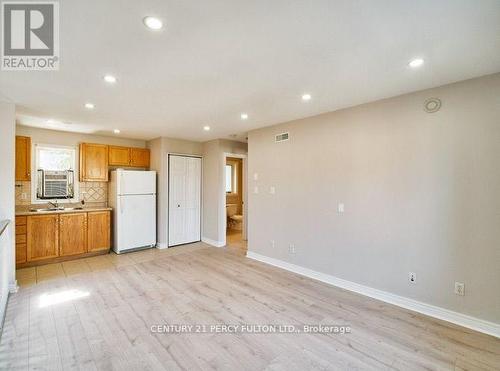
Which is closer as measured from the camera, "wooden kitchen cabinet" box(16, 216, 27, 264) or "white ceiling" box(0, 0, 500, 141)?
"white ceiling" box(0, 0, 500, 141)

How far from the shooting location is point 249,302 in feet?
9.66

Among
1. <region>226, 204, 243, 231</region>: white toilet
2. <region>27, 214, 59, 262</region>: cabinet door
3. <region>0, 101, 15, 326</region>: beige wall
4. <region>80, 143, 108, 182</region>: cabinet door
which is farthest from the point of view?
<region>226, 204, 243, 231</region>: white toilet

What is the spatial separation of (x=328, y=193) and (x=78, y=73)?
134 inches

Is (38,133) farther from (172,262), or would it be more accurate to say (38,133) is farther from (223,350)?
(223,350)

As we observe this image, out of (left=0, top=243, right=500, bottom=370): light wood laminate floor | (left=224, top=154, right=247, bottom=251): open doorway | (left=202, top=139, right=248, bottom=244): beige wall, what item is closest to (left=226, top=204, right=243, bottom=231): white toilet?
(left=224, top=154, right=247, bottom=251): open doorway

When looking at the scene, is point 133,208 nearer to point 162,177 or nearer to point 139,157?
point 162,177

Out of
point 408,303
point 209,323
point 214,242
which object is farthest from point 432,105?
point 214,242

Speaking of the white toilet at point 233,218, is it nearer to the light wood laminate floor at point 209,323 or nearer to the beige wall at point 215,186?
the beige wall at point 215,186

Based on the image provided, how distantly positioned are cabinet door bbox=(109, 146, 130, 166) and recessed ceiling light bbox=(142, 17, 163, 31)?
170 inches

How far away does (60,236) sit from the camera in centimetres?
436

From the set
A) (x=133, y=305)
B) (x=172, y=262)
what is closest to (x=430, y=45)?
(x=133, y=305)

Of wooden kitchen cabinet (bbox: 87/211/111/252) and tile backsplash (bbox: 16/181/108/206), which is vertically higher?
tile backsplash (bbox: 16/181/108/206)

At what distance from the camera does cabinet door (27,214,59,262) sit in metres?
4.07

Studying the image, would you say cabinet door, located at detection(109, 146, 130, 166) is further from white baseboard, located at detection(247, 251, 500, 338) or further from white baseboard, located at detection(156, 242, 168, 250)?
white baseboard, located at detection(247, 251, 500, 338)
